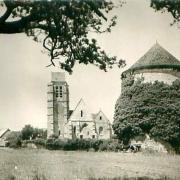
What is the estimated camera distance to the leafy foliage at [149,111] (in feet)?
74.1

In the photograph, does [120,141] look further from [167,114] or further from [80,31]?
[80,31]

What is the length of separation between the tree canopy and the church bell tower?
3784 cm

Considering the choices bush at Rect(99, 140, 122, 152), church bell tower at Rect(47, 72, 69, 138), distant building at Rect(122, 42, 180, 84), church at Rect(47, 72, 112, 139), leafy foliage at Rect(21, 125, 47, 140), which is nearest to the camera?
distant building at Rect(122, 42, 180, 84)

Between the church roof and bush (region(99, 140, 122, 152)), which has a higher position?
the church roof

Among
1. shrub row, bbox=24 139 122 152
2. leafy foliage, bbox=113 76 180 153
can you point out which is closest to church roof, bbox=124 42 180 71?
leafy foliage, bbox=113 76 180 153

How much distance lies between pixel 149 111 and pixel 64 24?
15.6 m

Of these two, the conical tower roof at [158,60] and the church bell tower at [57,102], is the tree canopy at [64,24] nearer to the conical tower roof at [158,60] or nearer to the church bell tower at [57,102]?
the conical tower roof at [158,60]

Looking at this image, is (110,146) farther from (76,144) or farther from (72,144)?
(72,144)

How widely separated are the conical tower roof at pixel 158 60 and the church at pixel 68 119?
1911 centimetres

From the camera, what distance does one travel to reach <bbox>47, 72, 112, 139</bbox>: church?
44.3 meters

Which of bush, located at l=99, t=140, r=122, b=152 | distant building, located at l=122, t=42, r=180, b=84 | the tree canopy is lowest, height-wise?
bush, located at l=99, t=140, r=122, b=152

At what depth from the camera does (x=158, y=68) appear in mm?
24797

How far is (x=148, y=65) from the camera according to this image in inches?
989

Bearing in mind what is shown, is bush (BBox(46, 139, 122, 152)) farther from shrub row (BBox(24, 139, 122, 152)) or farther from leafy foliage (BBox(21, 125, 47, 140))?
leafy foliage (BBox(21, 125, 47, 140))
